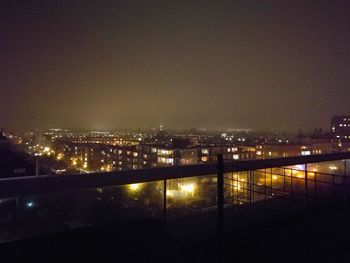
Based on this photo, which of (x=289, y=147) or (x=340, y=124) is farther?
(x=340, y=124)

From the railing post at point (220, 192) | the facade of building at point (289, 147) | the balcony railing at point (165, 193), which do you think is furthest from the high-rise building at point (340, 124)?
the railing post at point (220, 192)

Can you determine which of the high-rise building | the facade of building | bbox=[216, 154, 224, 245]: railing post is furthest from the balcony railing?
the high-rise building

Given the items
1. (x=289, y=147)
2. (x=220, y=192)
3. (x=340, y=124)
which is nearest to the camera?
(x=220, y=192)

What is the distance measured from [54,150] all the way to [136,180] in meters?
75.6

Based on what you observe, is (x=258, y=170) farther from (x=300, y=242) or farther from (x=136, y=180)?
(x=136, y=180)

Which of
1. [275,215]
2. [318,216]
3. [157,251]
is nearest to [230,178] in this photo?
[275,215]

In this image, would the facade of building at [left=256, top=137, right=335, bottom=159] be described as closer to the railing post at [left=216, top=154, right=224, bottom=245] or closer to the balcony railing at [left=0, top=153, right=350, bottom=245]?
the balcony railing at [left=0, top=153, right=350, bottom=245]

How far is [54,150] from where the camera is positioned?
72.7m

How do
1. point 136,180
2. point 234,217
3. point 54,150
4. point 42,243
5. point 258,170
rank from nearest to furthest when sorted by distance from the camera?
point 42,243, point 136,180, point 258,170, point 234,217, point 54,150

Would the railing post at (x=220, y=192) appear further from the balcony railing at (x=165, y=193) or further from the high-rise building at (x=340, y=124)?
the high-rise building at (x=340, y=124)

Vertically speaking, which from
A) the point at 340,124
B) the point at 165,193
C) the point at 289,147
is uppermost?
the point at 340,124

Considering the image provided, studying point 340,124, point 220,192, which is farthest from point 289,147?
point 220,192

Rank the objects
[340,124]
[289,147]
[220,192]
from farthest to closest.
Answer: [340,124] → [289,147] → [220,192]

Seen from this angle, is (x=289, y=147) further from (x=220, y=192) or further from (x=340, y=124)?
(x=220, y=192)
